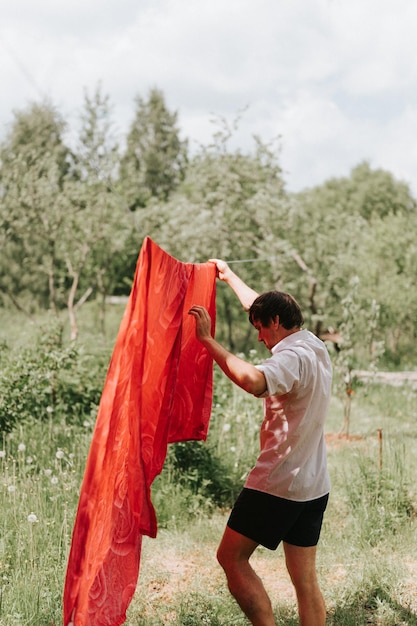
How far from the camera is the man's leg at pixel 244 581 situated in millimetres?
2531

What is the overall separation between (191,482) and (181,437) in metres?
1.71

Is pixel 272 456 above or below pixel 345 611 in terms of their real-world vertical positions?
above

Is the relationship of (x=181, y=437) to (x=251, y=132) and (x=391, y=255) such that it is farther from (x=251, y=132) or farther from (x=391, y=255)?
(x=251, y=132)

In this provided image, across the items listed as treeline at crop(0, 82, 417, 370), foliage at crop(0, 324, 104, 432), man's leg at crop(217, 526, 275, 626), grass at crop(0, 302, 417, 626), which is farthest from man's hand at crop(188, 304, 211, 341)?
treeline at crop(0, 82, 417, 370)

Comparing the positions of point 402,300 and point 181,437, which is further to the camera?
point 402,300

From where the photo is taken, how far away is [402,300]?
1391 cm

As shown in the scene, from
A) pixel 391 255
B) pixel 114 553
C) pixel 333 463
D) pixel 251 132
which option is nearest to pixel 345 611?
pixel 114 553

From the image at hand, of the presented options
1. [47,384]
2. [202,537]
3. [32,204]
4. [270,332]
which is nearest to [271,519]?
[270,332]

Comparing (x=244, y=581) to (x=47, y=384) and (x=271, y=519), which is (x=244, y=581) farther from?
(x=47, y=384)

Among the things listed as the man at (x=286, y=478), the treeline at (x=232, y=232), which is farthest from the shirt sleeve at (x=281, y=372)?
the treeline at (x=232, y=232)

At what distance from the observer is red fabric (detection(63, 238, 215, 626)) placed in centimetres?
242

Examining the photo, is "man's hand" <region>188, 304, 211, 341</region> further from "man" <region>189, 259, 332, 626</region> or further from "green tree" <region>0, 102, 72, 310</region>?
"green tree" <region>0, 102, 72, 310</region>

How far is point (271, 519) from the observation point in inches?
100

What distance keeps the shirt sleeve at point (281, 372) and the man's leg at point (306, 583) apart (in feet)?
2.33
